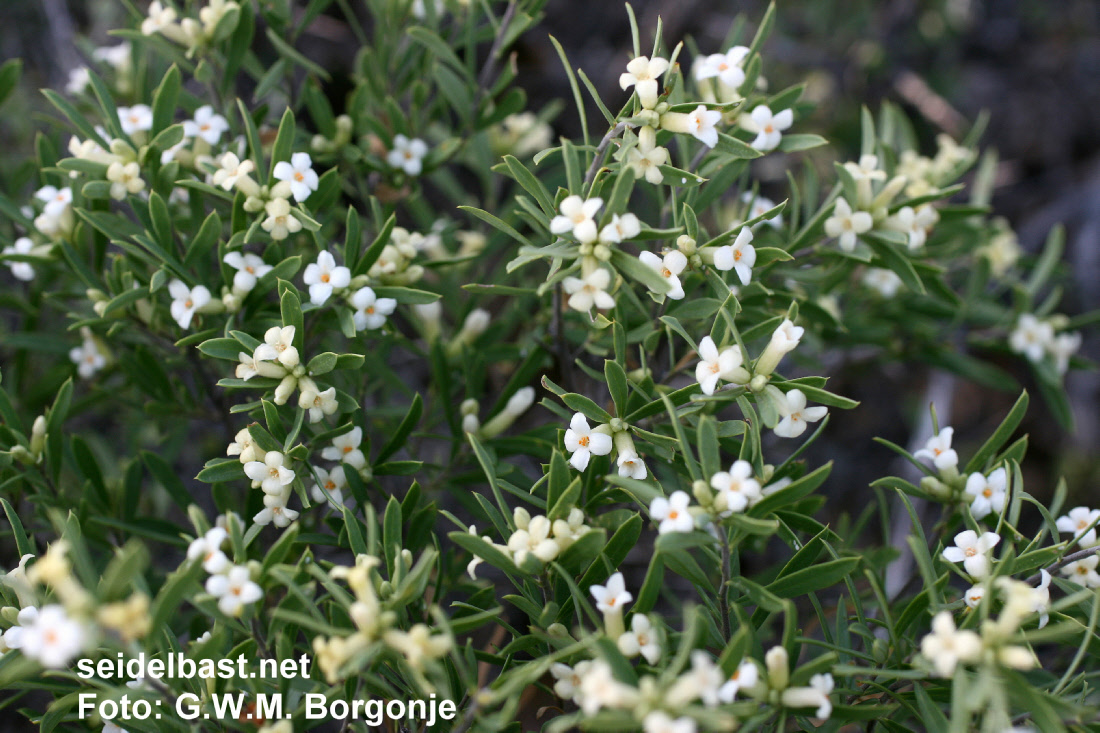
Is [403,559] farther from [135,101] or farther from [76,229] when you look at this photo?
[135,101]

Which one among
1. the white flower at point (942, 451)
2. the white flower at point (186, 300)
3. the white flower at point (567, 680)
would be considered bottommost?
the white flower at point (567, 680)

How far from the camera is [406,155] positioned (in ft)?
6.19

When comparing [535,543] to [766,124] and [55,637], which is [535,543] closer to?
[55,637]

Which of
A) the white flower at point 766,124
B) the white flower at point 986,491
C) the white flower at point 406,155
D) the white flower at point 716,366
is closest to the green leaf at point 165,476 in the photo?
the white flower at point 406,155

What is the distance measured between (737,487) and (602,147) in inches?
22.7

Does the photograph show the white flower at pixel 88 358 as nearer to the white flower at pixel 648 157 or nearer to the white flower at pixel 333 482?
the white flower at pixel 333 482

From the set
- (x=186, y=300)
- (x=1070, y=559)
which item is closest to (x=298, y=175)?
(x=186, y=300)

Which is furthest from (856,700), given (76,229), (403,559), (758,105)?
(76,229)

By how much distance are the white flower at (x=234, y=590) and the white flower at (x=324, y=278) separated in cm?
48

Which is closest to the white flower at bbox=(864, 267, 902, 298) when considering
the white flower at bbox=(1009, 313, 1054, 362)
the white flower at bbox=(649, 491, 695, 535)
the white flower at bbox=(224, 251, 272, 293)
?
the white flower at bbox=(1009, 313, 1054, 362)

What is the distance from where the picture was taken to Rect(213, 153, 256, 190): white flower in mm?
1437

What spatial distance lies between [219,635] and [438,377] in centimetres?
76

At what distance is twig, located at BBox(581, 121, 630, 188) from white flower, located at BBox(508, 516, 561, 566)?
54 cm

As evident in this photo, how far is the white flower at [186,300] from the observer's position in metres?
1.48
